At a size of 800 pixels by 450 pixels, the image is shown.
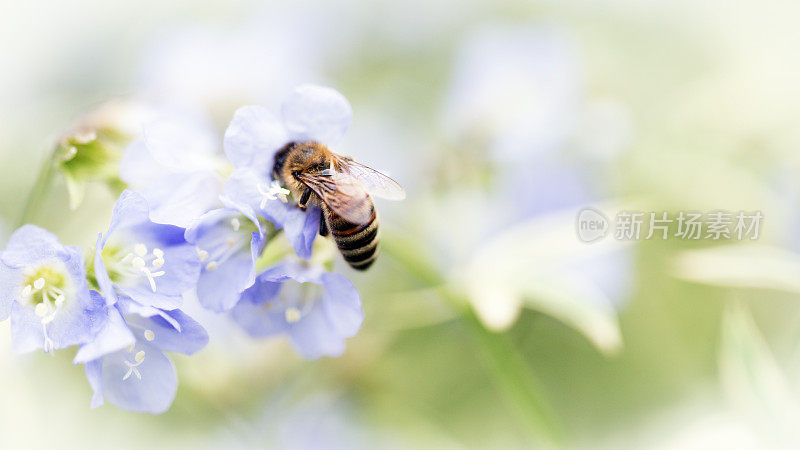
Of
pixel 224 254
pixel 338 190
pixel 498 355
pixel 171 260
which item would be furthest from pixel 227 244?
pixel 498 355

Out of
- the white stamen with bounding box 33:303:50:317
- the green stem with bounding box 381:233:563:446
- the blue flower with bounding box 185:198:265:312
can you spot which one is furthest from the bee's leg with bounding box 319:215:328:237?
the white stamen with bounding box 33:303:50:317

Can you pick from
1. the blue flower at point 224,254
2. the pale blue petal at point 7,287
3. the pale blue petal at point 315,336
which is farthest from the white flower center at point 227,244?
the pale blue petal at point 7,287

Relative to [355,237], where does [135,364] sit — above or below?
below

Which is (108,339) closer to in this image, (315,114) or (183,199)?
(183,199)

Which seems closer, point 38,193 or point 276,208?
point 276,208

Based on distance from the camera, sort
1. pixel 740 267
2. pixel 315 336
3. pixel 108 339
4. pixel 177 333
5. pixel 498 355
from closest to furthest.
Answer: pixel 108 339 → pixel 177 333 → pixel 315 336 → pixel 498 355 → pixel 740 267
